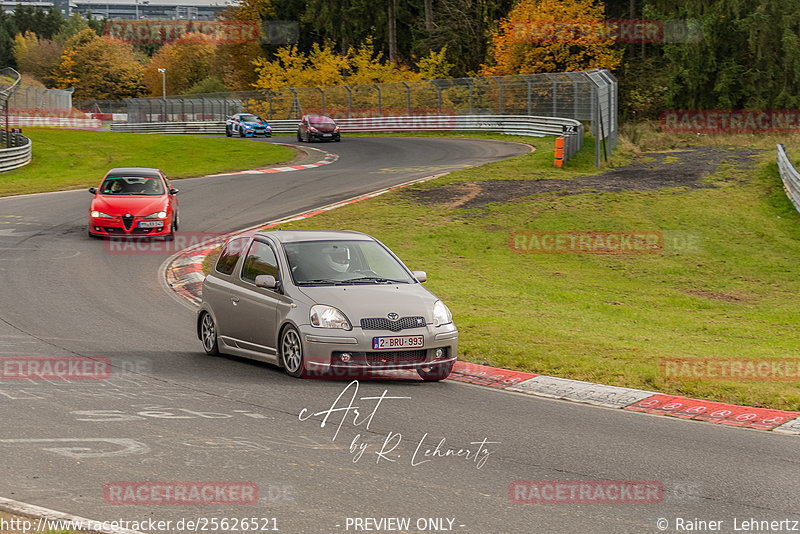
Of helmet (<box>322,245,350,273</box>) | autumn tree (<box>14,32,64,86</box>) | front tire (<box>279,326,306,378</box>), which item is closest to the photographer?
front tire (<box>279,326,306,378</box>)

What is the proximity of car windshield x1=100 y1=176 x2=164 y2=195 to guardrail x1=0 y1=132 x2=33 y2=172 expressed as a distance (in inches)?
736

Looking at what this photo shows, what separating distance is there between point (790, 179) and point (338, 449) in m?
25.0

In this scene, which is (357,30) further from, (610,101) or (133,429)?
(133,429)

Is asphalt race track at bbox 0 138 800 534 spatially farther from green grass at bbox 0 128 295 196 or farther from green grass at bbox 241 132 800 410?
green grass at bbox 0 128 295 196

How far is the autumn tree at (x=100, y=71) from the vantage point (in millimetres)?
135250

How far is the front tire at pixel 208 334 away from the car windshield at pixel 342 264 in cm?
151

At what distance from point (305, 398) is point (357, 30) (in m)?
82.3

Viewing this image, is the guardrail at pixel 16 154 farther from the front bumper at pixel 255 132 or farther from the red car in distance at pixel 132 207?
the red car in distance at pixel 132 207

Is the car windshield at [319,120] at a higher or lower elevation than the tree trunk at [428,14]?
lower

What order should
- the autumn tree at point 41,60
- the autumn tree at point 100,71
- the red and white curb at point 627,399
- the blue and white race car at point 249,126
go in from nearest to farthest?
the red and white curb at point 627,399
the blue and white race car at point 249,126
the autumn tree at point 100,71
the autumn tree at point 41,60

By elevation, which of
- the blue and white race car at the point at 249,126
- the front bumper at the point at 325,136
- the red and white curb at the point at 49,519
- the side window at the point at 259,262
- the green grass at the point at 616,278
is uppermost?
the blue and white race car at the point at 249,126

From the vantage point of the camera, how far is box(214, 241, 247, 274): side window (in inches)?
465

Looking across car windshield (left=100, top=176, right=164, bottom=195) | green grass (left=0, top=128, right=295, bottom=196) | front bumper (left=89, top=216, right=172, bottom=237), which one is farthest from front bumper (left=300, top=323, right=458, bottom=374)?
green grass (left=0, top=128, right=295, bottom=196)
